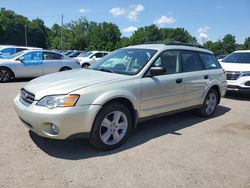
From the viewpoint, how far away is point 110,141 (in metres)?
4.32

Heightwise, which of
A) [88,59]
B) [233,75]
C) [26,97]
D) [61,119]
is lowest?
[61,119]

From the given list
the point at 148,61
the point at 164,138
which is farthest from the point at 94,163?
the point at 148,61

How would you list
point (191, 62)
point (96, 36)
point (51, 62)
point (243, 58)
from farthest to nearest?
1. point (96, 36)
2. point (51, 62)
3. point (243, 58)
4. point (191, 62)

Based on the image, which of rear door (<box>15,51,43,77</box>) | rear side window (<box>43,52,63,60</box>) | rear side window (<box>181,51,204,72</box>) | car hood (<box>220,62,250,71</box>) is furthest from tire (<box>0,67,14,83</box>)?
car hood (<box>220,62,250,71</box>)

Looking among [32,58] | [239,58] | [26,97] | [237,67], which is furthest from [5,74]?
[239,58]

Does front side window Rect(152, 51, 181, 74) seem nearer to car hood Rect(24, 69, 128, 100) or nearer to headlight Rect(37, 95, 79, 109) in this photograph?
car hood Rect(24, 69, 128, 100)

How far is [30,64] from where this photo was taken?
11.9m

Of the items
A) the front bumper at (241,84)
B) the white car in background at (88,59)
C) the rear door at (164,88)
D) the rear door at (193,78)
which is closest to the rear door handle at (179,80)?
the rear door at (164,88)

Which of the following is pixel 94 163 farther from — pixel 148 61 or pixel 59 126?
pixel 148 61

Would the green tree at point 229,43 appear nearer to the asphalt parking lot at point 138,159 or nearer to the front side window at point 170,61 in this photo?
the front side window at point 170,61

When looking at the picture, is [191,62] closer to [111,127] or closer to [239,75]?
[111,127]

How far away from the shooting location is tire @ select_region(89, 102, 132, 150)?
4051 millimetres

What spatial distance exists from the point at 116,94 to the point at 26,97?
139 centimetres

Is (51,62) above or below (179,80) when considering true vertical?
above
